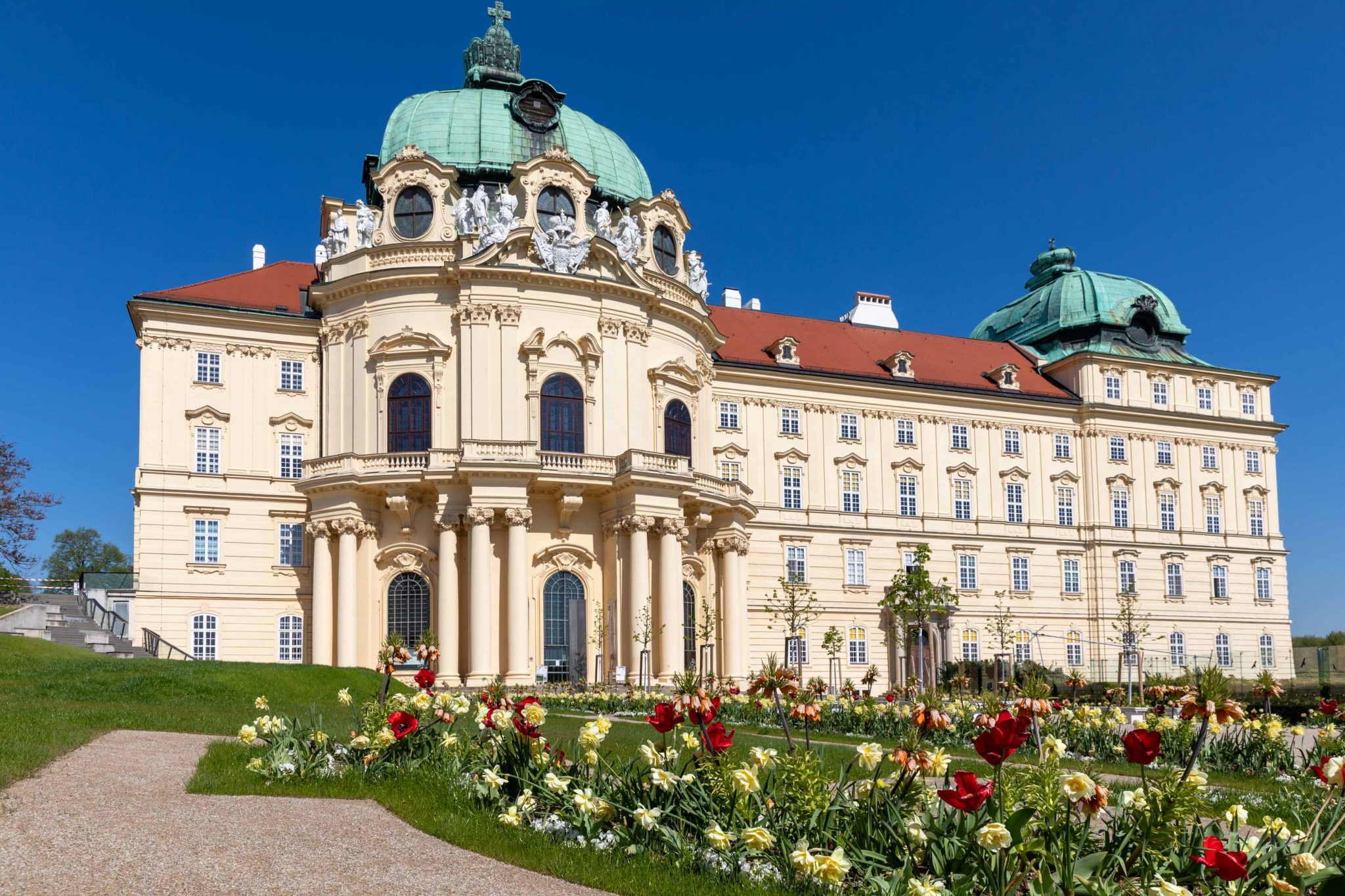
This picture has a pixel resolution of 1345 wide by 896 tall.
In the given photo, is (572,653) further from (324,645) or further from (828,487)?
(828,487)

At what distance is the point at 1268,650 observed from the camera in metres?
66.3

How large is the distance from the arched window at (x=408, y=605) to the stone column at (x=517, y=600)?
11.8ft

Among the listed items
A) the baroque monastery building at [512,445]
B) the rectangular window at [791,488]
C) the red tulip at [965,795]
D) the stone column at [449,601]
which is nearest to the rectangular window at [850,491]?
the baroque monastery building at [512,445]

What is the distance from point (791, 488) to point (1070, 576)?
15689mm

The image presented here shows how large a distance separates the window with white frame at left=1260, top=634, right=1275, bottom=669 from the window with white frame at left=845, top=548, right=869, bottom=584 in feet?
75.6

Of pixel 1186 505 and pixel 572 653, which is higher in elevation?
pixel 1186 505

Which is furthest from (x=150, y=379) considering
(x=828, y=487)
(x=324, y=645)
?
(x=828, y=487)

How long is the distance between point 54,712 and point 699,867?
1403 centimetres

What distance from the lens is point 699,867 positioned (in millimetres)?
10398

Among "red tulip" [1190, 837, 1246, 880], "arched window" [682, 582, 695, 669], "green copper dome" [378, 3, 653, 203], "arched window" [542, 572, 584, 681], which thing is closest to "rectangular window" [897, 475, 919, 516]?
"arched window" [682, 582, 695, 669]

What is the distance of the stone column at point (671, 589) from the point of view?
45812 millimetres

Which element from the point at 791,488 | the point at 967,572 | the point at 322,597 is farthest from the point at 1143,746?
the point at 967,572

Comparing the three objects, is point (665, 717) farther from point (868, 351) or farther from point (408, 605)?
point (868, 351)

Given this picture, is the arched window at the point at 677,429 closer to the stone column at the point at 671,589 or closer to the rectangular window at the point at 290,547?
the stone column at the point at 671,589
